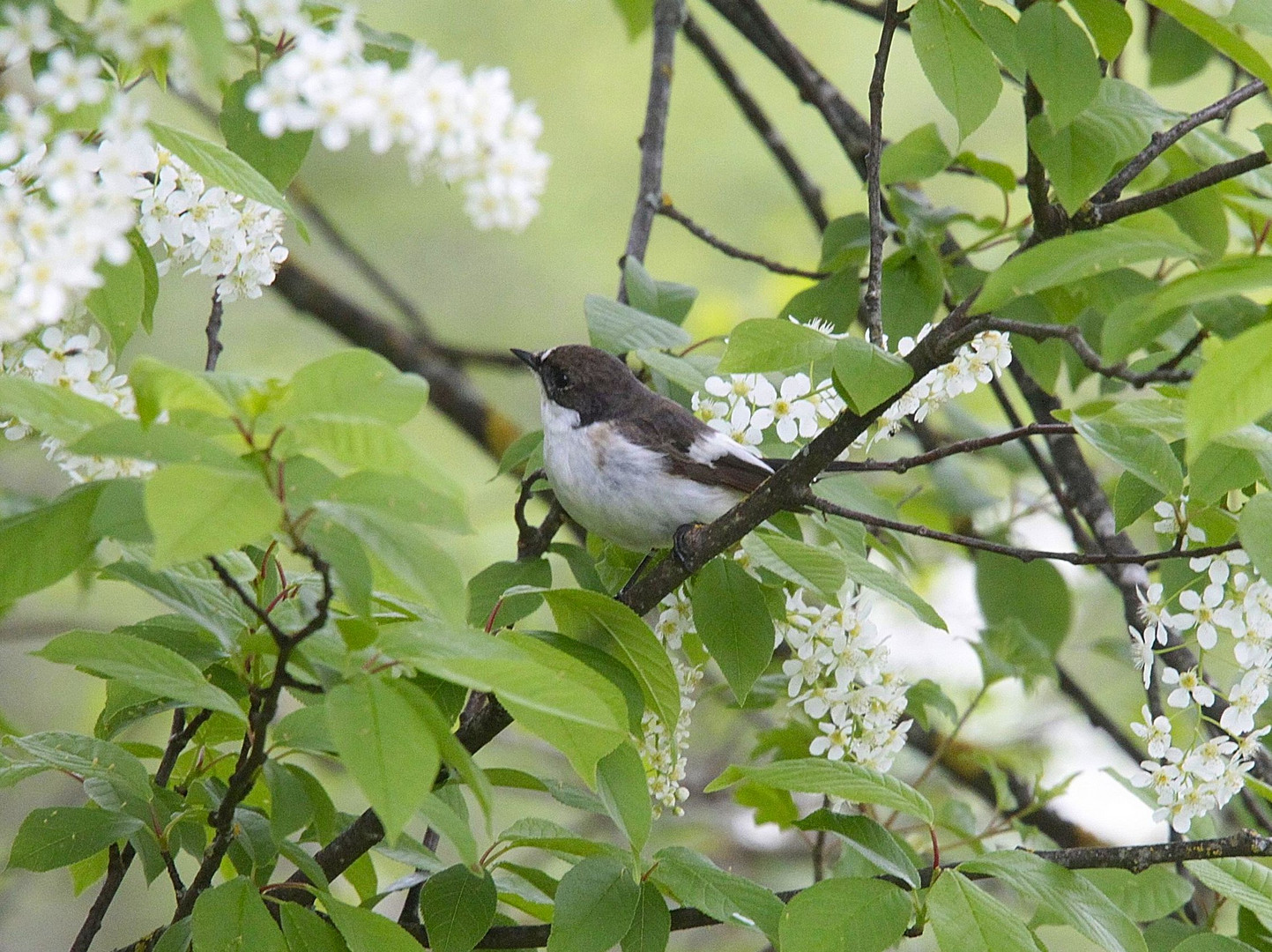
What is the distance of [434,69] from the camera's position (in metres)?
1.61

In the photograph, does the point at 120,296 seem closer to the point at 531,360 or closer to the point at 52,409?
the point at 52,409

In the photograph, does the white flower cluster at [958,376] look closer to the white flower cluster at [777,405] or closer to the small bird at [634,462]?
the white flower cluster at [777,405]

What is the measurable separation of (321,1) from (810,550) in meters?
1.42

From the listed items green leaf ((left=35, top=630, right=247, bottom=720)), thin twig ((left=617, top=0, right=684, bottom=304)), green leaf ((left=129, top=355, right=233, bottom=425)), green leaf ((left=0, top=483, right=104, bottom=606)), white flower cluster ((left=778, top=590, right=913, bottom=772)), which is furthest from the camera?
thin twig ((left=617, top=0, right=684, bottom=304))

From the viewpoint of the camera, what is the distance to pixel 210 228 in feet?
7.39

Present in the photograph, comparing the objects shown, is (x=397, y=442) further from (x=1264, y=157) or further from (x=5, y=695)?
(x=5, y=695)

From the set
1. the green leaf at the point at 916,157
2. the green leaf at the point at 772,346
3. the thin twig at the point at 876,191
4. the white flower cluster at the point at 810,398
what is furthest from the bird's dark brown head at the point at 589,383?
the green leaf at the point at 772,346

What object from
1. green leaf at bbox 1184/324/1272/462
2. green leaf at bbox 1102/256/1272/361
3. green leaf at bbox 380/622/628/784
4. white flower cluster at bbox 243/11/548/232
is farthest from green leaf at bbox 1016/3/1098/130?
green leaf at bbox 380/622/628/784

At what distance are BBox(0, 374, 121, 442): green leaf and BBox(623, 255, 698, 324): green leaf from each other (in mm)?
1956

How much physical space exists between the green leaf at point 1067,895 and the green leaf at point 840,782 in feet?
0.45

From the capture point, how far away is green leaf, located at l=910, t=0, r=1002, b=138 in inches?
85.4

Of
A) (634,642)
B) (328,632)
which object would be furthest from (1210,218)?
(328,632)

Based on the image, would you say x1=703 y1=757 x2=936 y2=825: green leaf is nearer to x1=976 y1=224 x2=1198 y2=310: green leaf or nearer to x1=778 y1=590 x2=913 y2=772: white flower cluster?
x1=778 y1=590 x2=913 y2=772: white flower cluster

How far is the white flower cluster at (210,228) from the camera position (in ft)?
7.12
